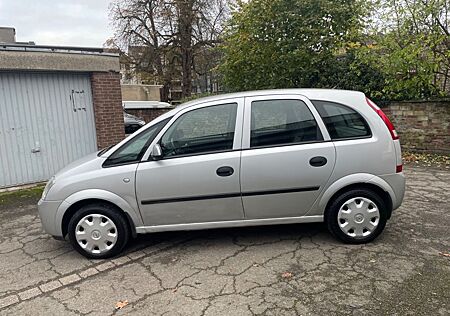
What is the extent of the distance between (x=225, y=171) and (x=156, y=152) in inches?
28.3

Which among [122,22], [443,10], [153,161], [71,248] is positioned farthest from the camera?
[122,22]

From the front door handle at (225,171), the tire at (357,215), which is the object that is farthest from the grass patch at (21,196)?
the tire at (357,215)

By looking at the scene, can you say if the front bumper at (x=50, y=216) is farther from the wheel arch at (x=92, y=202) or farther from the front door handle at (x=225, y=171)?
the front door handle at (x=225, y=171)

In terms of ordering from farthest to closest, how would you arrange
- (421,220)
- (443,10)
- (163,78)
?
(163,78), (443,10), (421,220)

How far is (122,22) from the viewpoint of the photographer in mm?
23891

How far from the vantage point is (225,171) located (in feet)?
11.5

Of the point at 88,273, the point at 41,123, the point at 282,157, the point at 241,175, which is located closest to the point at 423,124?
the point at 282,157

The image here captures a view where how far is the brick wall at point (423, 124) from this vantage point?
25.9 ft

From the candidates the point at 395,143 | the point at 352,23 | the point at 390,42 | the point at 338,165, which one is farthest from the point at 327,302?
the point at 352,23

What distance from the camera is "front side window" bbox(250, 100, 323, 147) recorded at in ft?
11.8

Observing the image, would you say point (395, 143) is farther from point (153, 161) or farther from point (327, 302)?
point (153, 161)

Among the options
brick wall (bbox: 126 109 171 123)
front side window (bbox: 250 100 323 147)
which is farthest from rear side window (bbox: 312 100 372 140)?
brick wall (bbox: 126 109 171 123)

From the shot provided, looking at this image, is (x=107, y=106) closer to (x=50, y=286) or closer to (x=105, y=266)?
(x=105, y=266)

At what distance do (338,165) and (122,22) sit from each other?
78.3ft
